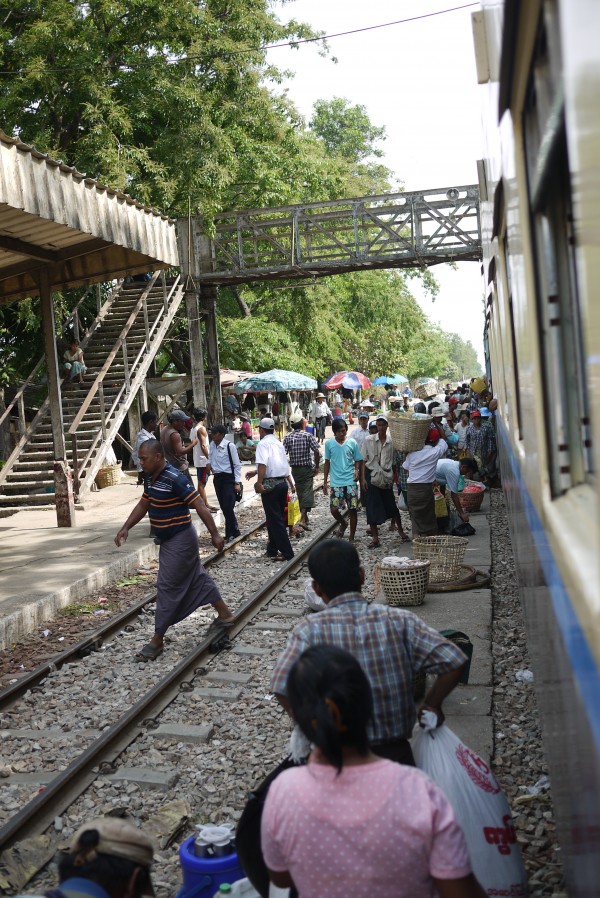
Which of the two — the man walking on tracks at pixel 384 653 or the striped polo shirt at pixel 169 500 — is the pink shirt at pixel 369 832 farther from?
the striped polo shirt at pixel 169 500

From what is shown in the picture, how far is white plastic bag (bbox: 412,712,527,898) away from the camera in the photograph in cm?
321

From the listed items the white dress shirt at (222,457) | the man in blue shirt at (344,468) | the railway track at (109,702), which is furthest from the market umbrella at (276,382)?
the railway track at (109,702)

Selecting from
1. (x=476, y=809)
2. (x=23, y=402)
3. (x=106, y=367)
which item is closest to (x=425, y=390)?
(x=23, y=402)

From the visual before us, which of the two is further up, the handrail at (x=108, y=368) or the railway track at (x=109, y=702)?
the handrail at (x=108, y=368)

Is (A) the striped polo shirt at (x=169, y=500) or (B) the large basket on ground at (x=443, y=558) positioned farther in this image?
(B) the large basket on ground at (x=443, y=558)

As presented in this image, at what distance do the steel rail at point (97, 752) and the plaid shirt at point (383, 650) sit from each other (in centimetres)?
256

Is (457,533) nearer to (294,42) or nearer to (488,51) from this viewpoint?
(488,51)

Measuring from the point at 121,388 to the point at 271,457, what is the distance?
966 centimetres

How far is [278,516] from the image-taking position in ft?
38.0

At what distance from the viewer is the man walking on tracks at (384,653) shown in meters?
3.01

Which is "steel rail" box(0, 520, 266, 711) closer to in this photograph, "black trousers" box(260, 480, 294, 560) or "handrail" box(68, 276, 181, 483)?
"black trousers" box(260, 480, 294, 560)

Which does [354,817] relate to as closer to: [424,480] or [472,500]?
[424,480]

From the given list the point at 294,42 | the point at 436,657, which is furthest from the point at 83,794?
the point at 294,42

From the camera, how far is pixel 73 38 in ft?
69.1
